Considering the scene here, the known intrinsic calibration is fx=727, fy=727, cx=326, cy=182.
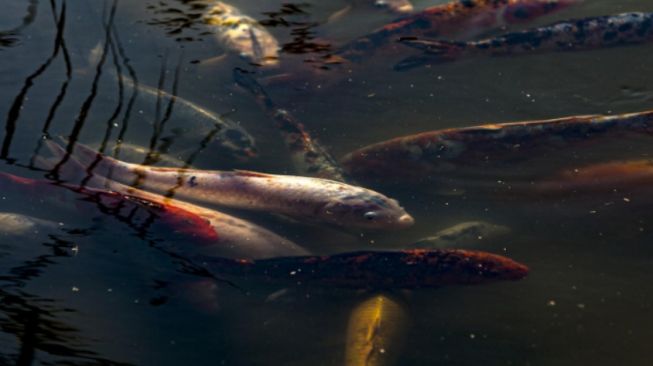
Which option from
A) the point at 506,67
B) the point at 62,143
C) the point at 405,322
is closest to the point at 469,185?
the point at 405,322

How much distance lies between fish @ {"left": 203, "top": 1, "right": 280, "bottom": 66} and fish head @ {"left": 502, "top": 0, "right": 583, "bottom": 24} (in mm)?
1706

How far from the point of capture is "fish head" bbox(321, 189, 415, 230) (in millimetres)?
3441

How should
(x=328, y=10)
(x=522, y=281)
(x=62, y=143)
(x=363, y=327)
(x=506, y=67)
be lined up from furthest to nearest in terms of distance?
(x=328, y=10), (x=506, y=67), (x=62, y=143), (x=522, y=281), (x=363, y=327)

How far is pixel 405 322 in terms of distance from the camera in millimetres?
3031

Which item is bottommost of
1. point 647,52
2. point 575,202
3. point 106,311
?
point 106,311

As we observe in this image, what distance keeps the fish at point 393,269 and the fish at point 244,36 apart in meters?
2.10

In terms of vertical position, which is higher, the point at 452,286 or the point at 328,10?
the point at 328,10

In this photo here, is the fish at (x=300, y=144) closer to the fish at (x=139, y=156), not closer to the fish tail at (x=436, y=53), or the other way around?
the fish at (x=139, y=156)

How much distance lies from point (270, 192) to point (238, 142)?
53 cm

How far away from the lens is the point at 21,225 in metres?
3.46

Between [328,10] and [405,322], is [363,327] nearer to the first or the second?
[405,322]

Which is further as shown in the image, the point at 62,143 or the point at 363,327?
the point at 62,143

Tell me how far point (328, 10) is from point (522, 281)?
323 cm

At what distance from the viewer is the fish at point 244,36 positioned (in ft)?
16.4
